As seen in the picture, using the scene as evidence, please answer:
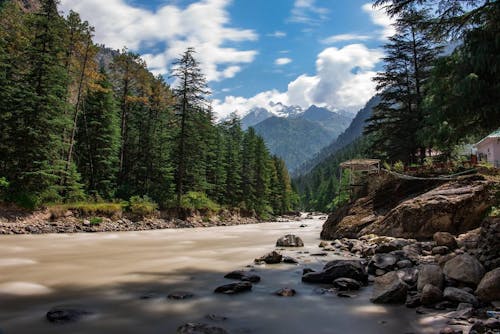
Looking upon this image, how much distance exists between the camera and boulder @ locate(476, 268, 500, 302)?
21.7 feet

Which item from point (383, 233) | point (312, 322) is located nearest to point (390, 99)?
point (383, 233)

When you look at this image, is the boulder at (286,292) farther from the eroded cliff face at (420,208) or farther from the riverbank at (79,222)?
the riverbank at (79,222)

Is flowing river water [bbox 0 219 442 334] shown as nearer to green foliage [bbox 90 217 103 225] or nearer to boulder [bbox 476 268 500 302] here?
boulder [bbox 476 268 500 302]

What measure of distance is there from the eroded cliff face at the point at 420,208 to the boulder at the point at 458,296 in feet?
23.1

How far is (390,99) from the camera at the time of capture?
88.3ft

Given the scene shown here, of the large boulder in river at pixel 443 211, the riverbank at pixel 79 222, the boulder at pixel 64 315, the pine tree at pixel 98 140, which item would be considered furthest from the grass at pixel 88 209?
the boulder at pixel 64 315

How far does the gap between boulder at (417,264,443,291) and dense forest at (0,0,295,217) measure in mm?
23096

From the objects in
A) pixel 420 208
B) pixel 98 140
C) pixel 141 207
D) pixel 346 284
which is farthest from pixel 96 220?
pixel 346 284

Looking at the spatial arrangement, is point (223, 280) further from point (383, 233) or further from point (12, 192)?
point (12, 192)

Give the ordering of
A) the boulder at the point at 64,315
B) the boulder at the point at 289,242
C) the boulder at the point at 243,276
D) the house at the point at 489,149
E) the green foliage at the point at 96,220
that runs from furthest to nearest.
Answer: the house at the point at 489,149 < the green foliage at the point at 96,220 < the boulder at the point at 289,242 < the boulder at the point at 243,276 < the boulder at the point at 64,315

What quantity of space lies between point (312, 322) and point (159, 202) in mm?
30792

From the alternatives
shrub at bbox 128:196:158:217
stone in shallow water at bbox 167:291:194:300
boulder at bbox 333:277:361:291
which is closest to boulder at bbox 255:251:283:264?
boulder at bbox 333:277:361:291

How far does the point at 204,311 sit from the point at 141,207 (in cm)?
2596

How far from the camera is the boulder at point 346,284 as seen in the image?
27.9ft
